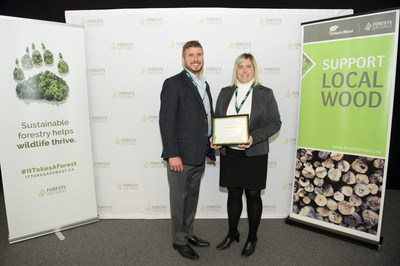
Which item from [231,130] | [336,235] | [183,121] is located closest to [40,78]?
[183,121]

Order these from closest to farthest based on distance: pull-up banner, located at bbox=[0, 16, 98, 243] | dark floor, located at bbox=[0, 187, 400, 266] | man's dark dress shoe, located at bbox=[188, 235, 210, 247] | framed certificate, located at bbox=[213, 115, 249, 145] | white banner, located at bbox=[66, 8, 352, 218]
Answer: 1. framed certificate, located at bbox=[213, 115, 249, 145]
2. dark floor, located at bbox=[0, 187, 400, 266]
3. pull-up banner, located at bbox=[0, 16, 98, 243]
4. man's dark dress shoe, located at bbox=[188, 235, 210, 247]
5. white banner, located at bbox=[66, 8, 352, 218]

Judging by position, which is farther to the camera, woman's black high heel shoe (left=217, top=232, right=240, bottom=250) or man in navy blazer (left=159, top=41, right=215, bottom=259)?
woman's black high heel shoe (left=217, top=232, right=240, bottom=250)

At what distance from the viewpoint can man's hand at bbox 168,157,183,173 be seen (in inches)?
84.8

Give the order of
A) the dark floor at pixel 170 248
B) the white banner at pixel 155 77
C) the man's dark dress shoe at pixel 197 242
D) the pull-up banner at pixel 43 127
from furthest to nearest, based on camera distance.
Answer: the white banner at pixel 155 77 → the man's dark dress shoe at pixel 197 242 → the pull-up banner at pixel 43 127 → the dark floor at pixel 170 248

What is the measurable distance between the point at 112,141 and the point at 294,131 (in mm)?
2019

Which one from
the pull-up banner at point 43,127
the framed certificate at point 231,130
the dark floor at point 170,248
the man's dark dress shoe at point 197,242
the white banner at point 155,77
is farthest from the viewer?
the white banner at point 155,77

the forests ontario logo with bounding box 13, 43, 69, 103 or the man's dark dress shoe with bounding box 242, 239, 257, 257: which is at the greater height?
the forests ontario logo with bounding box 13, 43, 69, 103

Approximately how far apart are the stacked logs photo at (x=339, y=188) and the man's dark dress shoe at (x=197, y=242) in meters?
1.05

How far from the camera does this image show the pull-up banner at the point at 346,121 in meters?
2.32

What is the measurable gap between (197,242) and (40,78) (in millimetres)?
2110

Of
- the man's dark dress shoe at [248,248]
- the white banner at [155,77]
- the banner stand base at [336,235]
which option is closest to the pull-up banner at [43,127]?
the white banner at [155,77]

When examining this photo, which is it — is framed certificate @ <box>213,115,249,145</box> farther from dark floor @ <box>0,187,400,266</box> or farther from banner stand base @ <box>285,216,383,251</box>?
banner stand base @ <box>285,216,383,251</box>

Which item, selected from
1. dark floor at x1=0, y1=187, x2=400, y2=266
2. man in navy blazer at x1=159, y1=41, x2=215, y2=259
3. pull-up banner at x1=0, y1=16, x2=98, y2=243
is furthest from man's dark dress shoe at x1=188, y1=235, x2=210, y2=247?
pull-up banner at x1=0, y1=16, x2=98, y2=243

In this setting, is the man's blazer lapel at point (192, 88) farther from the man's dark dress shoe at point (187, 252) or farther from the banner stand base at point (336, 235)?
the banner stand base at point (336, 235)
